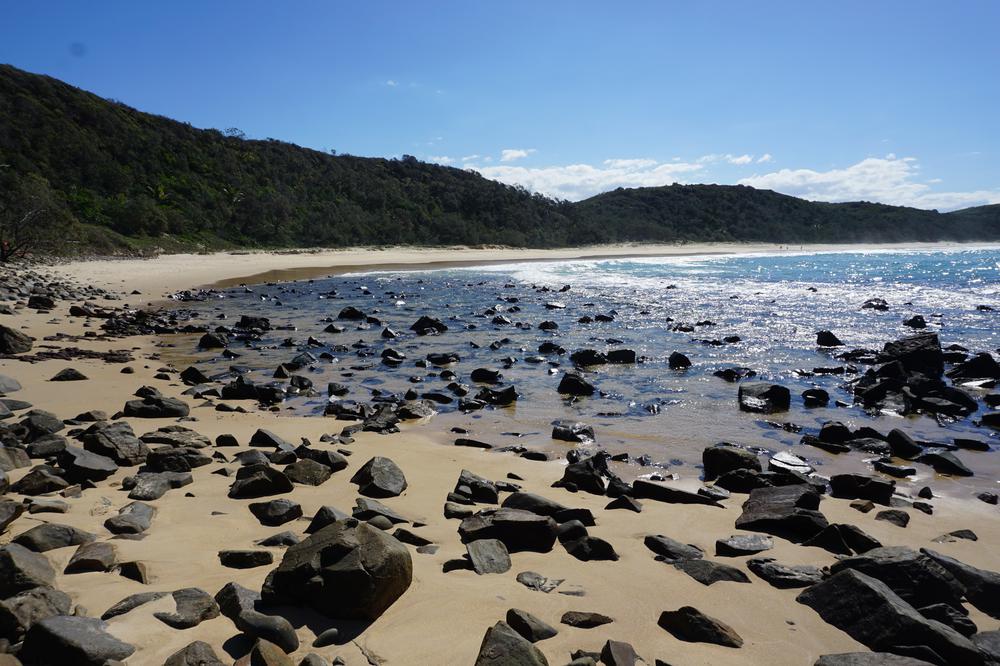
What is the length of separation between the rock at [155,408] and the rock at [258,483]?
115 inches

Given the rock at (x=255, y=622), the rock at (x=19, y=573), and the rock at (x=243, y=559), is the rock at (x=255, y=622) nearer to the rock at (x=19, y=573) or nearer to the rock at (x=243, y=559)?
the rock at (x=243, y=559)

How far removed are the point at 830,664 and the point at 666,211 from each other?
4681 inches

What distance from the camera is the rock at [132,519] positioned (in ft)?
13.1

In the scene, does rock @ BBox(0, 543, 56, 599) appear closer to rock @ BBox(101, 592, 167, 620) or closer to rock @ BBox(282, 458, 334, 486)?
rock @ BBox(101, 592, 167, 620)

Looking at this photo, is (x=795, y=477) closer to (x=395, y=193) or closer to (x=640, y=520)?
(x=640, y=520)

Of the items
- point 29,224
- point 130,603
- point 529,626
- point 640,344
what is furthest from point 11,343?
point 29,224

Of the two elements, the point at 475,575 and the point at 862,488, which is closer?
the point at 475,575

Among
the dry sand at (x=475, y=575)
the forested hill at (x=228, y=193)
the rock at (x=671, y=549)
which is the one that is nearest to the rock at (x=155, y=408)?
the dry sand at (x=475, y=575)

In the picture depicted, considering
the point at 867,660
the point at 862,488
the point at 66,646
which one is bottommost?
the point at 862,488

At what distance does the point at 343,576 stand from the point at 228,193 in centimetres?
6483

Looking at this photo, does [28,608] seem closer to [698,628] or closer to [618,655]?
[618,655]

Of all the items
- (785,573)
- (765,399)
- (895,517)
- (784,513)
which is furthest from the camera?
(765,399)

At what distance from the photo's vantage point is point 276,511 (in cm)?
438

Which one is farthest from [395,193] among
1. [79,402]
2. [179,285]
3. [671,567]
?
[671,567]
